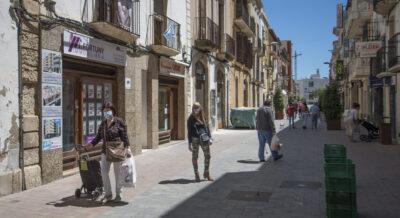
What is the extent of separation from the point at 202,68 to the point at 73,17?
37.2 feet

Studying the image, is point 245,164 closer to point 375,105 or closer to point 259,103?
point 375,105

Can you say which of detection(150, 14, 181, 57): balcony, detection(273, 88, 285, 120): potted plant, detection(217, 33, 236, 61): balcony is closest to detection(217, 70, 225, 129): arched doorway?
detection(217, 33, 236, 61): balcony

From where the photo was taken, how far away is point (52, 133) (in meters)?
9.16

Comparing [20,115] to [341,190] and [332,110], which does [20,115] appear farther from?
[332,110]

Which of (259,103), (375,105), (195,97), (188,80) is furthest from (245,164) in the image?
(259,103)

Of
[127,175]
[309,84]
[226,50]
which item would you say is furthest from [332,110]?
[309,84]

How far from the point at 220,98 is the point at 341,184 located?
19.5 metres

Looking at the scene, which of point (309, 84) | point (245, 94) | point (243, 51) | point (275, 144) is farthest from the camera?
point (309, 84)

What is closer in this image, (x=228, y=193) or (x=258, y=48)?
(x=228, y=193)

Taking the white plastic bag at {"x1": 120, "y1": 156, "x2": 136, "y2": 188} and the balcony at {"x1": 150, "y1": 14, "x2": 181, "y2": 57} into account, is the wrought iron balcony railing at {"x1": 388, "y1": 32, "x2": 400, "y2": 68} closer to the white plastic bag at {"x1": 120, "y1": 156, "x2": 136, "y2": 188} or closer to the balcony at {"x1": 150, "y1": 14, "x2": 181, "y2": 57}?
the balcony at {"x1": 150, "y1": 14, "x2": 181, "y2": 57}

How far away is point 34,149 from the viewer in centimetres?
860

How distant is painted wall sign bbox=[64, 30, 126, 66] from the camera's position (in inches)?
387

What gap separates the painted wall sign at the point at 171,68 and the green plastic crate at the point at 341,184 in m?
10.1

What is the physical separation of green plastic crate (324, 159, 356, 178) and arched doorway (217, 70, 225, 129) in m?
18.4
